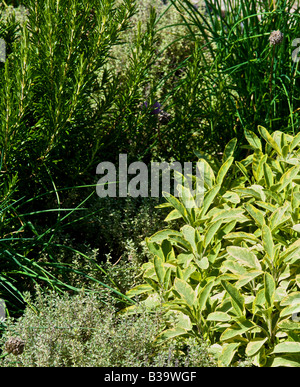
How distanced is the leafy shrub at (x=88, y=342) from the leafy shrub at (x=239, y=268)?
97 millimetres

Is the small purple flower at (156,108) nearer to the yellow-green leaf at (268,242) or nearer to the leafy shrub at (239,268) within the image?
the leafy shrub at (239,268)

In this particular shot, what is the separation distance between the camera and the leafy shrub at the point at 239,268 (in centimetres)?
189

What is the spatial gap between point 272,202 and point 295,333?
0.77 m

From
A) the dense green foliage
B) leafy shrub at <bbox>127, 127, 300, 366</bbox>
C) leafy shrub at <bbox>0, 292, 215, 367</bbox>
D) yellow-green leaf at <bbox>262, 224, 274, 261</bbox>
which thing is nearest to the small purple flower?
the dense green foliage

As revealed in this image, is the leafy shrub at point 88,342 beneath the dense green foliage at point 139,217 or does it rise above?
beneath

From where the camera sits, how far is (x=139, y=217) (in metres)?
2.73

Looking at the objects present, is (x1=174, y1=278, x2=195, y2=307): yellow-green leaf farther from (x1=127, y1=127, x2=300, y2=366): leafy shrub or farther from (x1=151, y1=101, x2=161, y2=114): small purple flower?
(x1=151, y1=101, x2=161, y2=114): small purple flower

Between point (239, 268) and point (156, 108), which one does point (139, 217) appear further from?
point (239, 268)

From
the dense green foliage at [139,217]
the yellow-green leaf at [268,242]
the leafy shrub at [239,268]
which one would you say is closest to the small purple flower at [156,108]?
the dense green foliage at [139,217]

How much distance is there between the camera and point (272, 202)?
7.97 ft

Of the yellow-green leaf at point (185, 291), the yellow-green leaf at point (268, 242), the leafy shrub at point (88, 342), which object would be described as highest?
the yellow-green leaf at point (268, 242)

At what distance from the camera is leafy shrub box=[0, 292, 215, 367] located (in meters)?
1.85

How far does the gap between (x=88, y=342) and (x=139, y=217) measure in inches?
37.9
